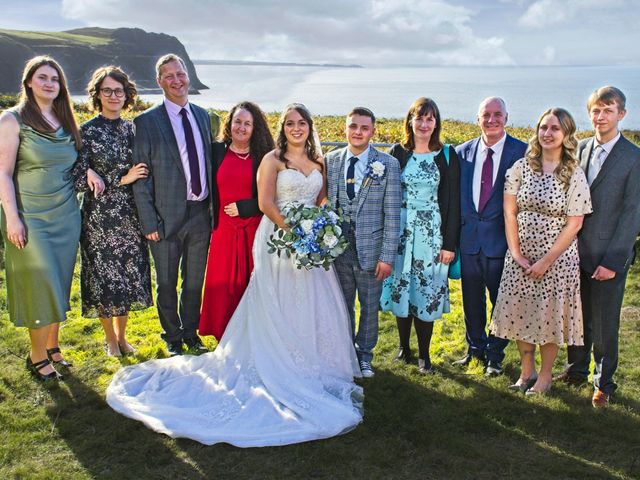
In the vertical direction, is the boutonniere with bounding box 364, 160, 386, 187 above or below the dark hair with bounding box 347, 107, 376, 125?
below

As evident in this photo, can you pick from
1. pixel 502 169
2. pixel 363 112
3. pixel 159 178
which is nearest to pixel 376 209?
pixel 363 112

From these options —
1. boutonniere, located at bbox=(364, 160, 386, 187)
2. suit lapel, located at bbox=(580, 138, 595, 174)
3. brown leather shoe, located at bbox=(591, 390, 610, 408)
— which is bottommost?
brown leather shoe, located at bbox=(591, 390, 610, 408)

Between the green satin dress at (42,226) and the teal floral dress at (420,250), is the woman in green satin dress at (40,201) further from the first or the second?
the teal floral dress at (420,250)

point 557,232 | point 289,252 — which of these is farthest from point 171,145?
point 557,232

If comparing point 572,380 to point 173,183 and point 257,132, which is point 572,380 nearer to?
point 257,132

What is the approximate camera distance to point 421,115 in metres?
5.04

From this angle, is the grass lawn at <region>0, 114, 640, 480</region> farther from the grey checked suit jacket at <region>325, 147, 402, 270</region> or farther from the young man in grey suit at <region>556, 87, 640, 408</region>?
the grey checked suit jacket at <region>325, 147, 402, 270</region>

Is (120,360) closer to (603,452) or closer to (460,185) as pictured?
(460,185)

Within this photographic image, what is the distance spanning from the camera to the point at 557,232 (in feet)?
15.6

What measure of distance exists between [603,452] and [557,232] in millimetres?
1624

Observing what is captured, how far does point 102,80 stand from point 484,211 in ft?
11.4

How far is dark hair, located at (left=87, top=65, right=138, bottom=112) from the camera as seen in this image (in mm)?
5285

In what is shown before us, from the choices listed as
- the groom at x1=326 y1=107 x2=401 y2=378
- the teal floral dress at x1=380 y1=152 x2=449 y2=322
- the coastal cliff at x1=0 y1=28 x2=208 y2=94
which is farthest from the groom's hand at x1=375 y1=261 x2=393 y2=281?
the coastal cliff at x1=0 y1=28 x2=208 y2=94

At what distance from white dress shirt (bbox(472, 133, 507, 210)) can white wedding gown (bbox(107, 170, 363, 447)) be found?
1.34 metres
